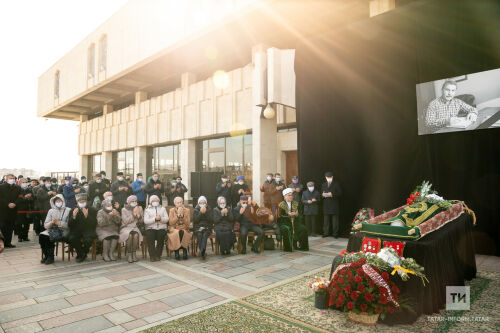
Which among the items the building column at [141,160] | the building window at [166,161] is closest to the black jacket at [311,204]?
the building window at [166,161]

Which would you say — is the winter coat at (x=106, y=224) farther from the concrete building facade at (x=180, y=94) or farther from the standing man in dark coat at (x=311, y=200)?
the concrete building facade at (x=180, y=94)

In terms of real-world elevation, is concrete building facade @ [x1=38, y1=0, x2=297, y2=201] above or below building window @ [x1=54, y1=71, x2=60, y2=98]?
below

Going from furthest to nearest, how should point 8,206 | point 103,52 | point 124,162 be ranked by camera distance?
point 124,162 → point 103,52 → point 8,206

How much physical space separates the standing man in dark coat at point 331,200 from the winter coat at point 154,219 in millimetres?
4504

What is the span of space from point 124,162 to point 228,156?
11.6 metres

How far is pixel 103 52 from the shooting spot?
2073cm

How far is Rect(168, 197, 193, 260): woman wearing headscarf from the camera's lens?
21.5 feet

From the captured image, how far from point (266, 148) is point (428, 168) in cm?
663

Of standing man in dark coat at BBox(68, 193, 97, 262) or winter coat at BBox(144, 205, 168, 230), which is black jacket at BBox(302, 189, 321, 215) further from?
standing man in dark coat at BBox(68, 193, 97, 262)

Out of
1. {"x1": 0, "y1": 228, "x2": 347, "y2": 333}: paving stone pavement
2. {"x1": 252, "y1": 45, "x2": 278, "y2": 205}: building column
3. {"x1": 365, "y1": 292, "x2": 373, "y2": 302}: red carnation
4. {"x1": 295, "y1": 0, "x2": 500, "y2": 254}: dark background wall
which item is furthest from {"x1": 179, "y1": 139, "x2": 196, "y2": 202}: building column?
{"x1": 365, "y1": 292, "x2": 373, "y2": 302}: red carnation

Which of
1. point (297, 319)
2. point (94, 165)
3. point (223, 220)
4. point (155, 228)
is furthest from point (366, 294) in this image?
point (94, 165)

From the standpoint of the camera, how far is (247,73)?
1381 centimetres

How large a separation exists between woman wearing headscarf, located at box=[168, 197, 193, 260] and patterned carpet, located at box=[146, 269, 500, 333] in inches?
112

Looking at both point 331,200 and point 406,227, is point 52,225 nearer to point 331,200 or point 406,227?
point 406,227
